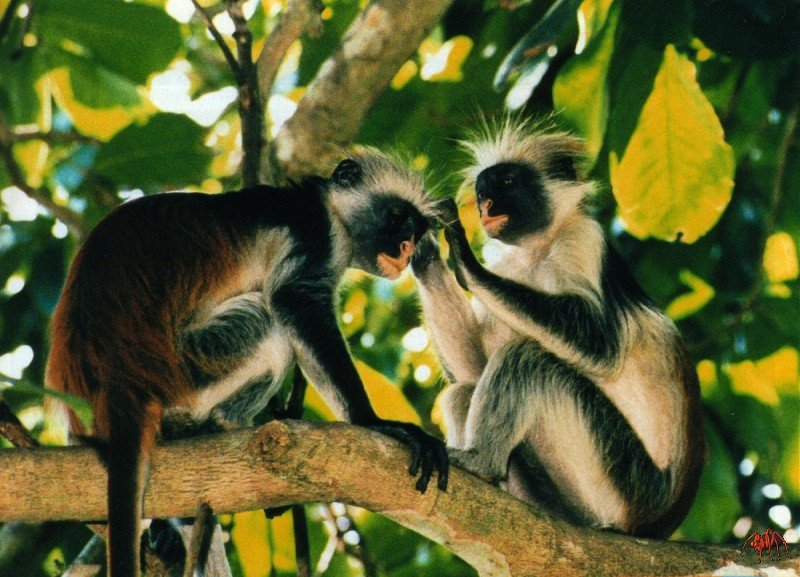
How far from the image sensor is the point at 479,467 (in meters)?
4.05

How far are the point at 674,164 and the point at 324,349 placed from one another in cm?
171

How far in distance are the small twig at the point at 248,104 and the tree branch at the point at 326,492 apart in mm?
1721

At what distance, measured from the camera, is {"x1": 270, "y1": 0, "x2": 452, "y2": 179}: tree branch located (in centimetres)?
478

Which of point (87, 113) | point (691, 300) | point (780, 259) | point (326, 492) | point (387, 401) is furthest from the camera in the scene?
point (780, 259)

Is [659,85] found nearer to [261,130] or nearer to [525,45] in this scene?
[525,45]

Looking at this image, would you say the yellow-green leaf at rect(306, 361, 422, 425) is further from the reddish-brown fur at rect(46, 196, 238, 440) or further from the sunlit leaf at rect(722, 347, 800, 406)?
the sunlit leaf at rect(722, 347, 800, 406)

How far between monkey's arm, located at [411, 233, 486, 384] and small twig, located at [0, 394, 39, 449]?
2.03m

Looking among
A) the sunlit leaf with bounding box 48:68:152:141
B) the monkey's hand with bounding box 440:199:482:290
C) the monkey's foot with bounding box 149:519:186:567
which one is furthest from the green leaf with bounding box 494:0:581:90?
the sunlit leaf with bounding box 48:68:152:141

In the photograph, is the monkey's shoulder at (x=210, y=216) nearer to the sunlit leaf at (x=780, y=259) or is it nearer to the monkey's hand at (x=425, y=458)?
the monkey's hand at (x=425, y=458)

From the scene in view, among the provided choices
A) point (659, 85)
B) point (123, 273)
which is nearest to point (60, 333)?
point (123, 273)

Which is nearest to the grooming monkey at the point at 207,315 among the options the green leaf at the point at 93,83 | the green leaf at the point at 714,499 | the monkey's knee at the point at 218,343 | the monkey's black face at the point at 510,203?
the monkey's knee at the point at 218,343

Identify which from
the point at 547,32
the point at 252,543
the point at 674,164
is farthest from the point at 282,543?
the point at 547,32

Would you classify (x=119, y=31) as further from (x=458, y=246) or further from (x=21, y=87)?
(x=458, y=246)

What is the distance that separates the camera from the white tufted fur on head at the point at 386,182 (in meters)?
4.81
